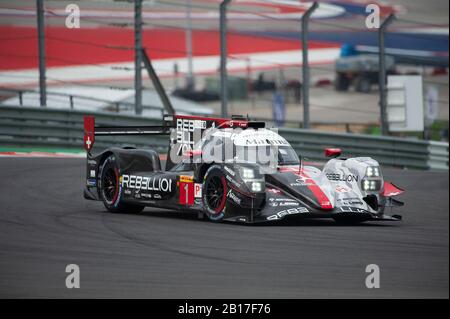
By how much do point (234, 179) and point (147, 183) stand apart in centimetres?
168

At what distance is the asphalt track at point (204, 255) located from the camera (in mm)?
8531

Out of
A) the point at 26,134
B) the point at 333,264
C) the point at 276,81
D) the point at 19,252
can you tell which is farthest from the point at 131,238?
the point at 276,81

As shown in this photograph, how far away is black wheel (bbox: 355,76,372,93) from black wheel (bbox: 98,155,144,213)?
3121 cm

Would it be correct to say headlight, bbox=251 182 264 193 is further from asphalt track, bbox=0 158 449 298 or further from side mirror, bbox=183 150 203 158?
side mirror, bbox=183 150 203 158

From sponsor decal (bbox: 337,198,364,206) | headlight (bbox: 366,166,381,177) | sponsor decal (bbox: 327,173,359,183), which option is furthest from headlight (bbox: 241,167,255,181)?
headlight (bbox: 366,166,381,177)

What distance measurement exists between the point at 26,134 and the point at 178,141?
7618mm

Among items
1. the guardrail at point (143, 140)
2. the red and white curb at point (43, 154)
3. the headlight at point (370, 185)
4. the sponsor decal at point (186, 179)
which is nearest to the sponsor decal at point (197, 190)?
the sponsor decal at point (186, 179)

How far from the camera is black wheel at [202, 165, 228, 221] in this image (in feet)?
41.2

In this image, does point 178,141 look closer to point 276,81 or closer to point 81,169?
point 81,169

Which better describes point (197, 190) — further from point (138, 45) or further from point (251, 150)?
point (138, 45)

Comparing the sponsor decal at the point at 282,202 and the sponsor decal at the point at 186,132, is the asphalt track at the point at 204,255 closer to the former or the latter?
the sponsor decal at the point at 282,202

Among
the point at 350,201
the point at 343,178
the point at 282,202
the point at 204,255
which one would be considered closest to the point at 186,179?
the point at 282,202

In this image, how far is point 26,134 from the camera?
68.9 ft

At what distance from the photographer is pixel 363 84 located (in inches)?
1773
